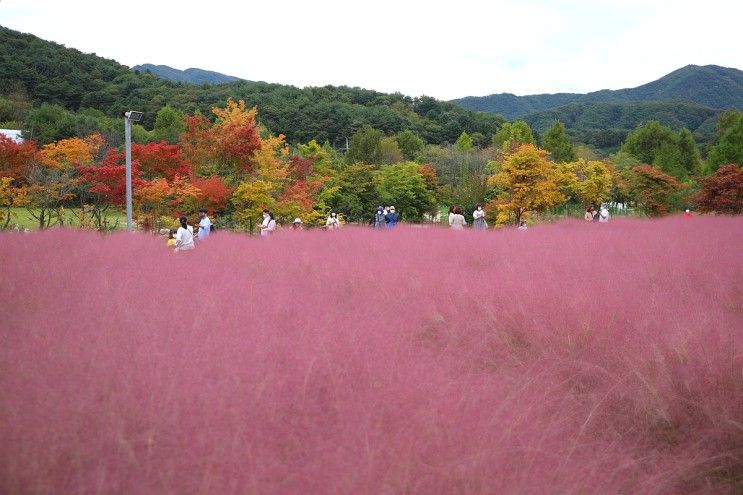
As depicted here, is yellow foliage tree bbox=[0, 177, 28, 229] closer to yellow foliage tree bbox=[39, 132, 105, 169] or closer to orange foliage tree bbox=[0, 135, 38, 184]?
orange foliage tree bbox=[0, 135, 38, 184]

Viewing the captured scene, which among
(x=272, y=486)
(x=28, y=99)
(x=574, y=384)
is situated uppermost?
(x=28, y=99)

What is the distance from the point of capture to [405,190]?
3350cm

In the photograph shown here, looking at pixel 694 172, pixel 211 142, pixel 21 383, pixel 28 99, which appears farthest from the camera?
pixel 28 99

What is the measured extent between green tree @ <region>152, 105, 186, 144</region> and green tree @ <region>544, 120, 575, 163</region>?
110 feet

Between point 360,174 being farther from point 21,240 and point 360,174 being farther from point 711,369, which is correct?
point 711,369

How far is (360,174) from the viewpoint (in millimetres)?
31391

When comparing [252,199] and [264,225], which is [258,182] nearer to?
[252,199]

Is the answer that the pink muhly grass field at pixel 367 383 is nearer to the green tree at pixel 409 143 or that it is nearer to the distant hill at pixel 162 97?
the green tree at pixel 409 143

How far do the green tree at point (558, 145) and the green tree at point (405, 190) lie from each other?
21.7m

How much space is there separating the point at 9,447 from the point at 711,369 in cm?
393

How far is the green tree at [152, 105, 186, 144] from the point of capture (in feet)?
153

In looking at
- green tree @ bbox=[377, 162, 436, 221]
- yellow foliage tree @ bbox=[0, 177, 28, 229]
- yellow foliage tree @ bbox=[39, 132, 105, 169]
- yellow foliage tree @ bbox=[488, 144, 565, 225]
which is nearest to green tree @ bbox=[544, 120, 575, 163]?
green tree @ bbox=[377, 162, 436, 221]

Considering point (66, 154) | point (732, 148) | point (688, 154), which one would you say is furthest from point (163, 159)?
point (688, 154)

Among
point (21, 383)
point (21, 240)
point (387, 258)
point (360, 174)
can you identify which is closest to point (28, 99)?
point (360, 174)
